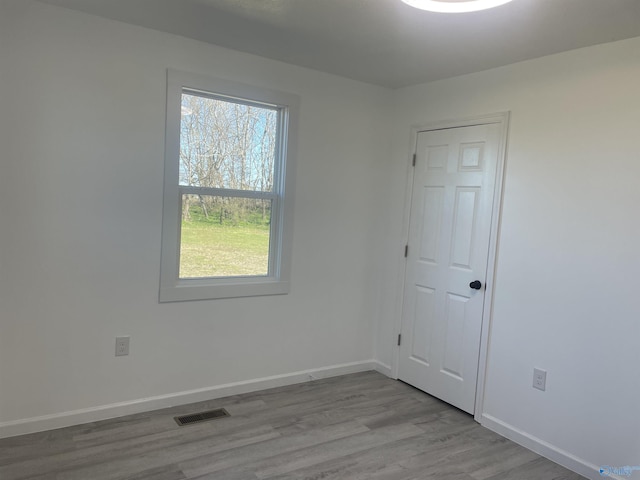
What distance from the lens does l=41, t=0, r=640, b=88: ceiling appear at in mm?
2188

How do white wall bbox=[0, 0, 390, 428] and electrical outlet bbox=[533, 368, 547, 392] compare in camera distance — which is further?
electrical outlet bbox=[533, 368, 547, 392]

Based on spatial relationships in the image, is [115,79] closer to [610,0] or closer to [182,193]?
[182,193]

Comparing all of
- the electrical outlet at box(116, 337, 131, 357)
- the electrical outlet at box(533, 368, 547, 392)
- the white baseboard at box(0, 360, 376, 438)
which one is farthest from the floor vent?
the electrical outlet at box(533, 368, 547, 392)

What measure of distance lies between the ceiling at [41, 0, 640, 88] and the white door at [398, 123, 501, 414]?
60cm

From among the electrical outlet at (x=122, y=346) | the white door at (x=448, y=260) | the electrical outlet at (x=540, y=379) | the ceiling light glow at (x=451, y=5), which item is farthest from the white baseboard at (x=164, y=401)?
the ceiling light glow at (x=451, y=5)

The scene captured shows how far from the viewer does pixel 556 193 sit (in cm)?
269

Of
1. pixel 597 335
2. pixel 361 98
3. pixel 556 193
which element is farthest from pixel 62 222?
pixel 597 335

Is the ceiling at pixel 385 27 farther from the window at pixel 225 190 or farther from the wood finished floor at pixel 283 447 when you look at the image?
the wood finished floor at pixel 283 447

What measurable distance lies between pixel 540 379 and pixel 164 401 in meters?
2.44

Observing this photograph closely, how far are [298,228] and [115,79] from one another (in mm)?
1595

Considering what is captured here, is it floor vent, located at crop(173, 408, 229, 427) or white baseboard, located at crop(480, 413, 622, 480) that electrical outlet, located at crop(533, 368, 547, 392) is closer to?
white baseboard, located at crop(480, 413, 622, 480)

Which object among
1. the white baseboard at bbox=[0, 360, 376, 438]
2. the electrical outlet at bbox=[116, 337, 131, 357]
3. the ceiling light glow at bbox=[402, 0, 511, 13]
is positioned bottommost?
the white baseboard at bbox=[0, 360, 376, 438]

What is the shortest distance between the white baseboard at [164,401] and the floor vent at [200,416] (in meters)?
0.18

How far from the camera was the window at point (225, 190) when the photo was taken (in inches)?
116
